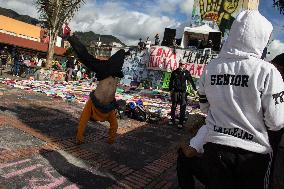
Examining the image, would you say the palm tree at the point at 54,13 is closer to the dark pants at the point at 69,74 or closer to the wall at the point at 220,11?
the dark pants at the point at 69,74

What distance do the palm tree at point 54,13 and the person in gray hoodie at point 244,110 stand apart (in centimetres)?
2316

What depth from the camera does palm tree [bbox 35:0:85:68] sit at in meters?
24.4

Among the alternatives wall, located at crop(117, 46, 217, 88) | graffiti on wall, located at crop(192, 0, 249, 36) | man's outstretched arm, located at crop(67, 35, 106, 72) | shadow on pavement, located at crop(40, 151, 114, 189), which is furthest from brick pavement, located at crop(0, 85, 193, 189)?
graffiti on wall, located at crop(192, 0, 249, 36)

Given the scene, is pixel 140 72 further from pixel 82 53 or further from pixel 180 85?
pixel 82 53

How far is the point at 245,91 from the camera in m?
2.41

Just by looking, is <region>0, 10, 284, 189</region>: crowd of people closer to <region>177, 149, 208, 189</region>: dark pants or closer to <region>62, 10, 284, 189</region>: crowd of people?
<region>62, 10, 284, 189</region>: crowd of people

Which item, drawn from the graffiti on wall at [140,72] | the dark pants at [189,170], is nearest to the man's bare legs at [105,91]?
the dark pants at [189,170]

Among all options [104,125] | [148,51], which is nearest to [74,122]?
[104,125]

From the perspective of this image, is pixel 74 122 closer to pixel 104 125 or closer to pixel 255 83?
pixel 104 125

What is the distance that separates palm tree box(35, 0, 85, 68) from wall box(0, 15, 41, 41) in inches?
911

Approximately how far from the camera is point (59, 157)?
5.36m

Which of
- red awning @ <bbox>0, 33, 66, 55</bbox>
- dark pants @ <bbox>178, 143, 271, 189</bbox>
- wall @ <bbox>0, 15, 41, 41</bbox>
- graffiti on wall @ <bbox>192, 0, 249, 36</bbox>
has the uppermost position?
graffiti on wall @ <bbox>192, 0, 249, 36</bbox>

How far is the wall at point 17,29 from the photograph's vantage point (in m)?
47.0

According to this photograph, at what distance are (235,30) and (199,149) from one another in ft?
3.60
